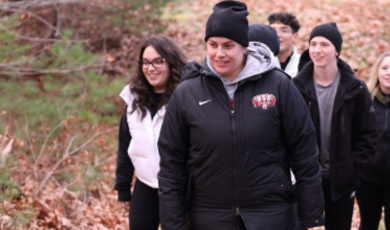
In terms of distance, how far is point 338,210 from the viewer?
3.93 m

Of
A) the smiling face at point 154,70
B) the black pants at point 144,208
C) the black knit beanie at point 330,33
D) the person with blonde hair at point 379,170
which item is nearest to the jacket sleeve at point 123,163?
the black pants at point 144,208

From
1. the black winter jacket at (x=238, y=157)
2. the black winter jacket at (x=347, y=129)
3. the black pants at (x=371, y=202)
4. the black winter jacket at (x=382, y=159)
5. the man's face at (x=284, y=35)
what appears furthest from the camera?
the man's face at (x=284, y=35)

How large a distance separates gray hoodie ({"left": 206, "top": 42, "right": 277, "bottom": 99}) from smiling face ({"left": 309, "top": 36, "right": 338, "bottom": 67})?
3.70 ft

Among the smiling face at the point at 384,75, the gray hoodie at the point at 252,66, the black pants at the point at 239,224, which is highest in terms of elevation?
the gray hoodie at the point at 252,66

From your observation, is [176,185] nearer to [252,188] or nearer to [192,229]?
[192,229]

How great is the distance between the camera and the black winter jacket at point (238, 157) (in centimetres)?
270

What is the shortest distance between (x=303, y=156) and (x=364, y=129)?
4.65 feet

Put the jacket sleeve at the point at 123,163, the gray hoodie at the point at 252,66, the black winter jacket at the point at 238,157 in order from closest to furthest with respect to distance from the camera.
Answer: the black winter jacket at the point at 238,157, the gray hoodie at the point at 252,66, the jacket sleeve at the point at 123,163

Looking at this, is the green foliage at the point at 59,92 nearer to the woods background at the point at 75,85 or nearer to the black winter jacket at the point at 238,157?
the woods background at the point at 75,85

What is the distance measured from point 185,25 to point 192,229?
1320 centimetres

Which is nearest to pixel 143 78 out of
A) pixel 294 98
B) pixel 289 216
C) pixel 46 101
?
pixel 294 98

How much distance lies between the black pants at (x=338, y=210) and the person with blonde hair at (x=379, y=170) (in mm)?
818

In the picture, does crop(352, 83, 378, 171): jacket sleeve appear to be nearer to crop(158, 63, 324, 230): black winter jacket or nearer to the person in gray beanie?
the person in gray beanie

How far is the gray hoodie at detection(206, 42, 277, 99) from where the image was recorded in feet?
9.25
